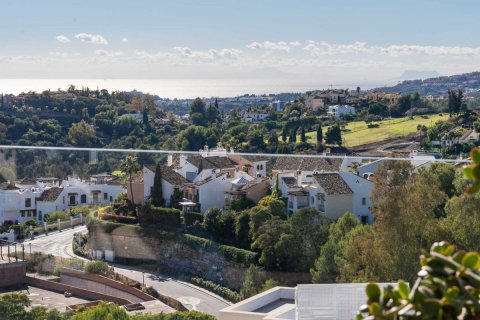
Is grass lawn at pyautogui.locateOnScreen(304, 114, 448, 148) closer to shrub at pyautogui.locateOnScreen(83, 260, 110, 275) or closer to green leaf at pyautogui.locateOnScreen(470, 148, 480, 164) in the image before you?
shrub at pyautogui.locateOnScreen(83, 260, 110, 275)

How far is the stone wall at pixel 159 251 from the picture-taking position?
451 inches

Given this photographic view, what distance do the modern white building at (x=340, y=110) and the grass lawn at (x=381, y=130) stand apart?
6.15ft

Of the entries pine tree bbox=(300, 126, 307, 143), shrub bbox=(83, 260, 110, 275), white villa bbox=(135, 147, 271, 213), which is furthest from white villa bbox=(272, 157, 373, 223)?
pine tree bbox=(300, 126, 307, 143)

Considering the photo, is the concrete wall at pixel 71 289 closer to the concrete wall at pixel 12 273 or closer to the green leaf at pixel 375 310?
the concrete wall at pixel 12 273

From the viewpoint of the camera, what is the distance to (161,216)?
1236cm

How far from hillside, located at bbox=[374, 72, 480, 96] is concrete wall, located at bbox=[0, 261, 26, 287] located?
4265 cm

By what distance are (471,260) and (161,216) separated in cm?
1185

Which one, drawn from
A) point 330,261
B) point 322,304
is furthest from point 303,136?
point 322,304

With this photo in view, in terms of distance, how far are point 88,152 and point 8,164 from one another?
60 centimetres

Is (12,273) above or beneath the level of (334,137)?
beneath

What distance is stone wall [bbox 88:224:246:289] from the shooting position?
11.5 meters

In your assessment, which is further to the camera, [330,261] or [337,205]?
[337,205]

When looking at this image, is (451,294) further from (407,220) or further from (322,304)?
(407,220)

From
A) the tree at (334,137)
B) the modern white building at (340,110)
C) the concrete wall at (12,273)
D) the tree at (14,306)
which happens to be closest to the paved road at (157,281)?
the concrete wall at (12,273)
